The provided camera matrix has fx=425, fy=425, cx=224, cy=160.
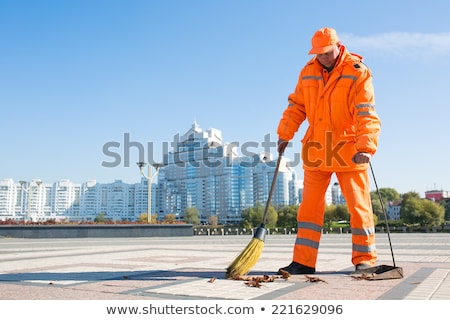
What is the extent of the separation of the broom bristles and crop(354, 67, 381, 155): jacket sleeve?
1.42m

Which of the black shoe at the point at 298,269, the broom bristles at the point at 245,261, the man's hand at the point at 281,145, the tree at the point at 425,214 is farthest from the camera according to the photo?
the tree at the point at 425,214

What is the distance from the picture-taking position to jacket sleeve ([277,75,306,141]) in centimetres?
496

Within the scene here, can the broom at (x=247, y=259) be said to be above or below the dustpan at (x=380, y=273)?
above

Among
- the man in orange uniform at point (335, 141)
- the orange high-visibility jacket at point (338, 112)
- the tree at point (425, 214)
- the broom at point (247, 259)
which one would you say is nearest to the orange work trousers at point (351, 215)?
the man in orange uniform at point (335, 141)

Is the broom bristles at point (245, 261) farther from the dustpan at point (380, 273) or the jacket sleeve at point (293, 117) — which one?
the jacket sleeve at point (293, 117)

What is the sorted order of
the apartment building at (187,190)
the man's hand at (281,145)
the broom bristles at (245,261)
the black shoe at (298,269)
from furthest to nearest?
the apartment building at (187,190), the man's hand at (281,145), the black shoe at (298,269), the broom bristles at (245,261)

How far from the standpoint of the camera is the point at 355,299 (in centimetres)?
300

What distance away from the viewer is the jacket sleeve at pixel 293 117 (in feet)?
16.3

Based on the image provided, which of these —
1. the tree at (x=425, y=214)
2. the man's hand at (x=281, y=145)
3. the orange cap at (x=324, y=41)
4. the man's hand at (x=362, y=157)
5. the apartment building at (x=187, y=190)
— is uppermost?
the apartment building at (x=187, y=190)

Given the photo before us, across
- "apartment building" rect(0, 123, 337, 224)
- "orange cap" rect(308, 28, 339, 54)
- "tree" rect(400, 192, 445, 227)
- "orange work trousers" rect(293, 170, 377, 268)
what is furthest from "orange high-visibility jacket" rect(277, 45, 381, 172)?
"apartment building" rect(0, 123, 337, 224)

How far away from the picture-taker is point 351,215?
Answer: 4500 mm
